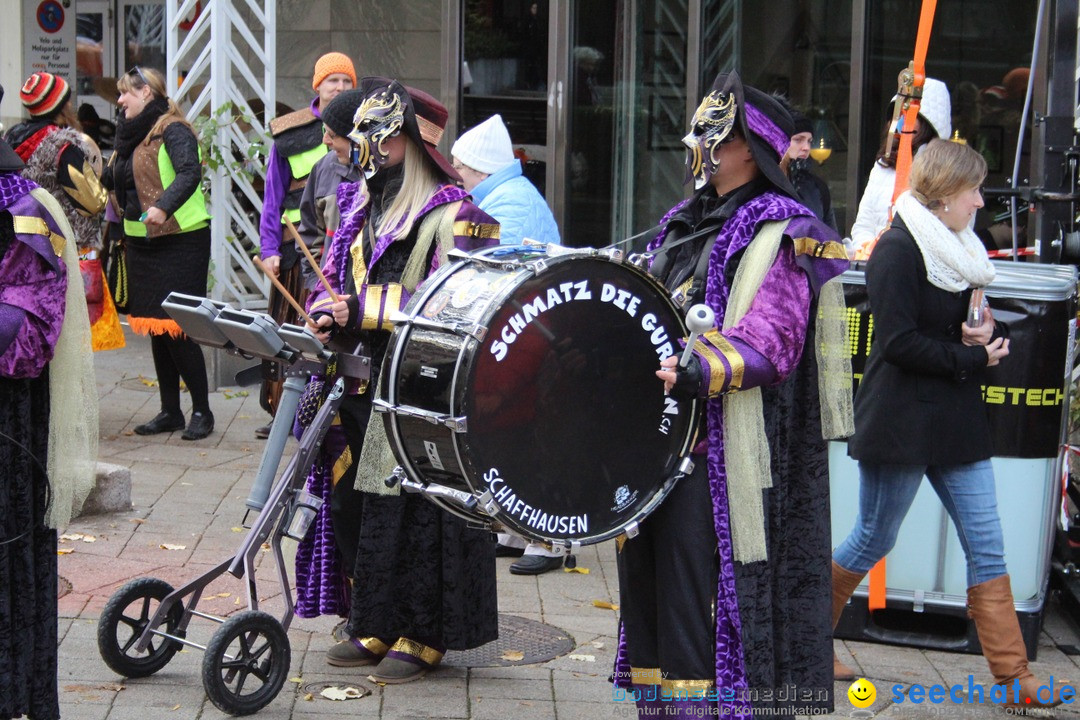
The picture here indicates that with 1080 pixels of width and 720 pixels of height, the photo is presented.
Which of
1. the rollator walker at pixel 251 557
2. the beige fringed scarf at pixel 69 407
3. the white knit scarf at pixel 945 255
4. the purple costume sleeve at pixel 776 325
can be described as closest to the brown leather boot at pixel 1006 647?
the white knit scarf at pixel 945 255

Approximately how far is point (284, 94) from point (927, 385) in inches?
330

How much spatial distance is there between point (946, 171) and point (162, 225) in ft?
16.1

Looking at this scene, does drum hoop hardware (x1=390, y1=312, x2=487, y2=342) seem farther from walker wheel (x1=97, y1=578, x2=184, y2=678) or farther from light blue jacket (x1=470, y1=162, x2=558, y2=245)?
light blue jacket (x1=470, y1=162, x2=558, y2=245)

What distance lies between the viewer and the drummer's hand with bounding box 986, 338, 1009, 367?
4637 millimetres

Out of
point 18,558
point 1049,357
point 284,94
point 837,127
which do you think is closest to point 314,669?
point 18,558

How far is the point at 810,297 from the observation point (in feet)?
11.9

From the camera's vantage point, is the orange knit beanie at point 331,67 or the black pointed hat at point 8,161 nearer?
the black pointed hat at point 8,161

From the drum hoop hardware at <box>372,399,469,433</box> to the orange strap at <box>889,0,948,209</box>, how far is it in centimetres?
247

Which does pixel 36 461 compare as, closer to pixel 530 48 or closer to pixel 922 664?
pixel 922 664

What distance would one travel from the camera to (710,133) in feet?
11.8

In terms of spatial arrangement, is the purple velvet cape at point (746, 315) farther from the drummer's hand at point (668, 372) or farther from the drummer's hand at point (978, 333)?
the drummer's hand at point (978, 333)

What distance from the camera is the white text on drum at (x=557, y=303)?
3.35 meters

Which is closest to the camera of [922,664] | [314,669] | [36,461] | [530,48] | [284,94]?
[36,461]

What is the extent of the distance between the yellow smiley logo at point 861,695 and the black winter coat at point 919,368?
758 millimetres
